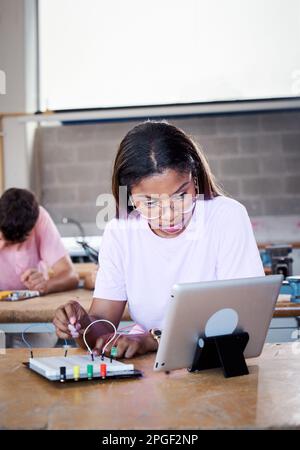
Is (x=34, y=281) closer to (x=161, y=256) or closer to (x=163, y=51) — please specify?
(x=161, y=256)

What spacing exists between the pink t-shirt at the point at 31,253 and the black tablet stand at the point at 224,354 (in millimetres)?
2367

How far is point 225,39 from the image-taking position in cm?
741

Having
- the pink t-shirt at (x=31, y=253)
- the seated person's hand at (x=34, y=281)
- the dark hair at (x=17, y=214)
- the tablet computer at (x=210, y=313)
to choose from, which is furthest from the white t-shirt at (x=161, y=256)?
the pink t-shirt at (x=31, y=253)

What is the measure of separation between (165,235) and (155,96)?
5.21m

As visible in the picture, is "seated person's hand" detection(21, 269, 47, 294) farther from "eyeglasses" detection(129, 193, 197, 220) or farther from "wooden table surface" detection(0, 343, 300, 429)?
"wooden table surface" detection(0, 343, 300, 429)

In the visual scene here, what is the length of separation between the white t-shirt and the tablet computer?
15.9 inches

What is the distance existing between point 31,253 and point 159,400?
2.67 metres

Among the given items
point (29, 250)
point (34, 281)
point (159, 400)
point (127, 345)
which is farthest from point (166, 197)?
point (29, 250)

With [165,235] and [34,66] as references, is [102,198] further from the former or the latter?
[165,235]

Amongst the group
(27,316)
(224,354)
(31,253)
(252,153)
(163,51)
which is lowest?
(27,316)

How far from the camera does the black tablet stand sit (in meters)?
1.98

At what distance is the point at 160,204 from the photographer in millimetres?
2314

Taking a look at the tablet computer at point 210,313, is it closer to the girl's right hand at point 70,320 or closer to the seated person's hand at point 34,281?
the girl's right hand at point 70,320

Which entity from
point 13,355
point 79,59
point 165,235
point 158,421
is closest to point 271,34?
point 79,59
